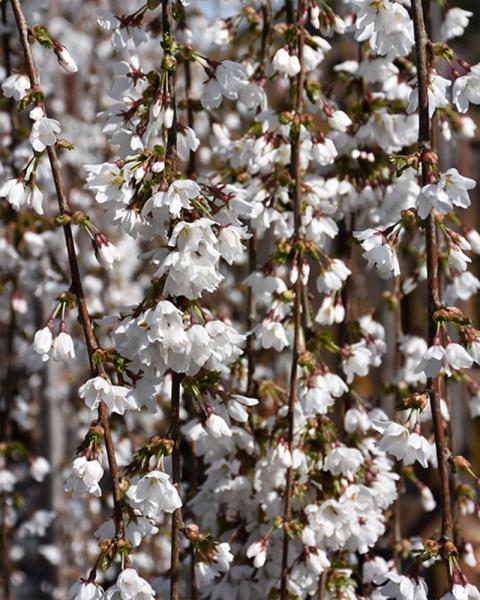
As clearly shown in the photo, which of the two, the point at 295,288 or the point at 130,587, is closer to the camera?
the point at 130,587

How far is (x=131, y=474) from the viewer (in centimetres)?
170

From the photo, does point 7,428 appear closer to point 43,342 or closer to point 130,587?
point 43,342

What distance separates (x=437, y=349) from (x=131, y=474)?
1.95 ft

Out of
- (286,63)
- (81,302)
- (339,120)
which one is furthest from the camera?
(339,120)

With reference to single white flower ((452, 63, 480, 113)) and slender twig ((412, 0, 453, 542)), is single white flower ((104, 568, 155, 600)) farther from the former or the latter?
single white flower ((452, 63, 480, 113))

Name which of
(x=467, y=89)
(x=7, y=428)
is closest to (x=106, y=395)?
(x=467, y=89)

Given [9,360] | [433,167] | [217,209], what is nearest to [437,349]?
[433,167]

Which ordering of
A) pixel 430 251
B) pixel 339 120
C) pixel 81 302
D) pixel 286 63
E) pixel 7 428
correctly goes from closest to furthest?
pixel 430 251 → pixel 81 302 → pixel 286 63 → pixel 339 120 → pixel 7 428

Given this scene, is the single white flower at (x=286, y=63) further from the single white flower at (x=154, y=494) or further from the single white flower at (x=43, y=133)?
the single white flower at (x=154, y=494)

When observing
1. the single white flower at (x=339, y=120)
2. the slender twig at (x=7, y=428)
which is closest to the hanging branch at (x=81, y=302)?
the single white flower at (x=339, y=120)

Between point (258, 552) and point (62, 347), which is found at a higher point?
point (62, 347)

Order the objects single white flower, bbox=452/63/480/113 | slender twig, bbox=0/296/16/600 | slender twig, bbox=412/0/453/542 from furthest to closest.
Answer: slender twig, bbox=0/296/16/600
single white flower, bbox=452/63/480/113
slender twig, bbox=412/0/453/542

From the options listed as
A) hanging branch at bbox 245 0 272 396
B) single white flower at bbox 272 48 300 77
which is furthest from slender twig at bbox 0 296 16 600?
single white flower at bbox 272 48 300 77

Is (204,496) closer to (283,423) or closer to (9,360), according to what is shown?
(283,423)
